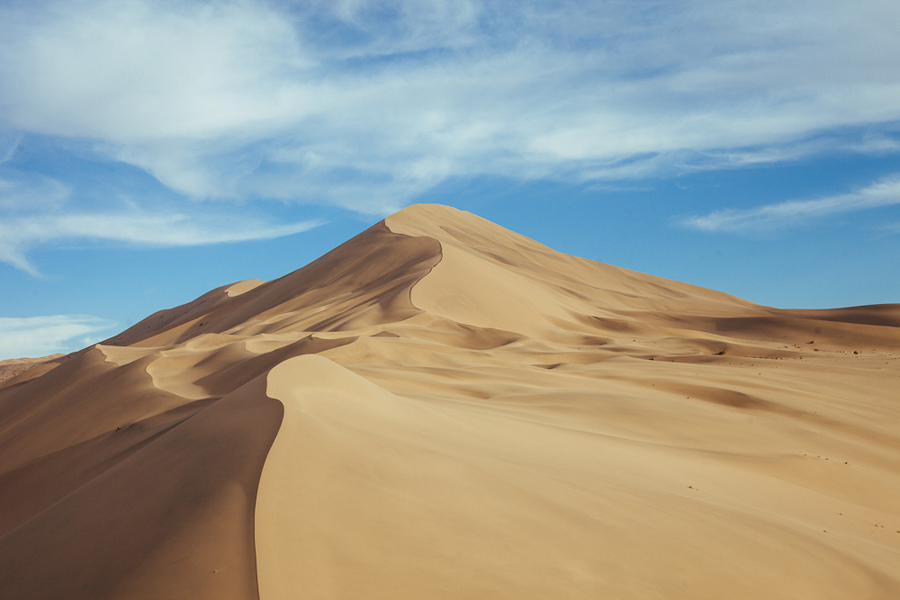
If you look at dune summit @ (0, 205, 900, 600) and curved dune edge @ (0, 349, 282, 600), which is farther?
dune summit @ (0, 205, 900, 600)

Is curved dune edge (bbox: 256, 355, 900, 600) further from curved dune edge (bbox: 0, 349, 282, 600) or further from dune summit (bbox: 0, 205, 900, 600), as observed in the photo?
curved dune edge (bbox: 0, 349, 282, 600)

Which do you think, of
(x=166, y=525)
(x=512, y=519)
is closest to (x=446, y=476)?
(x=512, y=519)

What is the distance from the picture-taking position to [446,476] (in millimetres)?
4035

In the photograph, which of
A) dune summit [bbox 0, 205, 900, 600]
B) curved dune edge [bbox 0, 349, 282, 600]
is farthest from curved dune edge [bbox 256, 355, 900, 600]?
curved dune edge [bbox 0, 349, 282, 600]

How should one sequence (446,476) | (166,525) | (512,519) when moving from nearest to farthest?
(166,525) → (512,519) → (446,476)

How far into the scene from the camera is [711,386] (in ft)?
36.5

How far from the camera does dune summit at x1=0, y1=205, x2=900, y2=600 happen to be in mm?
3012

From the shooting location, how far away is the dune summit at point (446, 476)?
3.01 m

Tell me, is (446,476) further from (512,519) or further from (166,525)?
(166,525)

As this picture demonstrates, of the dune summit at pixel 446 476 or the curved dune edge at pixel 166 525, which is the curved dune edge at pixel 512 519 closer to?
the dune summit at pixel 446 476

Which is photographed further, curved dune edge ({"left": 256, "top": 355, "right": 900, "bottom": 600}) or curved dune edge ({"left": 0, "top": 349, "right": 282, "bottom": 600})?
curved dune edge ({"left": 256, "top": 355, "right": 900, "bottom": 600})

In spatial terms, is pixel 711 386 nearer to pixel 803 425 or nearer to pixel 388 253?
pixel 803 425

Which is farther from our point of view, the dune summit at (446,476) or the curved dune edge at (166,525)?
the dune summit at (446,476)

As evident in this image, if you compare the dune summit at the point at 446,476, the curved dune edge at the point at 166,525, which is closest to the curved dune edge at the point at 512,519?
the dune summit at the point at 446,476
